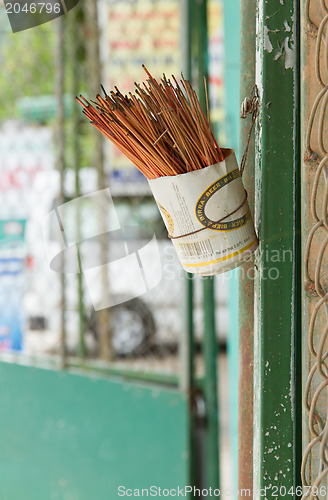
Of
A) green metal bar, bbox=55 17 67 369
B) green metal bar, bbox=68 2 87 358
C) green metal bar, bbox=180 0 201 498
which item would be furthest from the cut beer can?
green metal bar, bbox=68 2 87 358

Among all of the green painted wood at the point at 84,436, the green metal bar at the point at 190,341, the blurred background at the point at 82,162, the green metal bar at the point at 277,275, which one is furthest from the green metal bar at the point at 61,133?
the green metal bar at the point at 277,275

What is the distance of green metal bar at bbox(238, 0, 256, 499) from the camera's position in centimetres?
81

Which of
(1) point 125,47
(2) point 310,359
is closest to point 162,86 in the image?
(2) point 310,359

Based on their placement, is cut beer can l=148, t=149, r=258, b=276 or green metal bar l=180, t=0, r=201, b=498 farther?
green metal bar l=180, t=0, r=201, b=498

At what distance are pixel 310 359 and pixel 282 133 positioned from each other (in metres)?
0.34

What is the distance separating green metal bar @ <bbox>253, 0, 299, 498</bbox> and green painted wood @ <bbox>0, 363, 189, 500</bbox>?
1281mm

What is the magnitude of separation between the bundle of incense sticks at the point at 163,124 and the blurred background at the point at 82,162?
3.04ft

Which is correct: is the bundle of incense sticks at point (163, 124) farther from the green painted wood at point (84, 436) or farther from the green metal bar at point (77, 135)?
the green metal bar at point (77, 135)

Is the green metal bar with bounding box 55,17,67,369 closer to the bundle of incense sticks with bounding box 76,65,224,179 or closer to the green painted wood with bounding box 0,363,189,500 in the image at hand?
the green painted wood with bounding box 0,363,189,500

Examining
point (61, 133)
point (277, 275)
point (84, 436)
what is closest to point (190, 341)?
point (84, 436)

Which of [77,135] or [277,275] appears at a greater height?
[77,135]

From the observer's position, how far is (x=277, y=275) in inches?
29.6

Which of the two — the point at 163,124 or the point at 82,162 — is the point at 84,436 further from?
the point at 163,124

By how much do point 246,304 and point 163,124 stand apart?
0.34 m
